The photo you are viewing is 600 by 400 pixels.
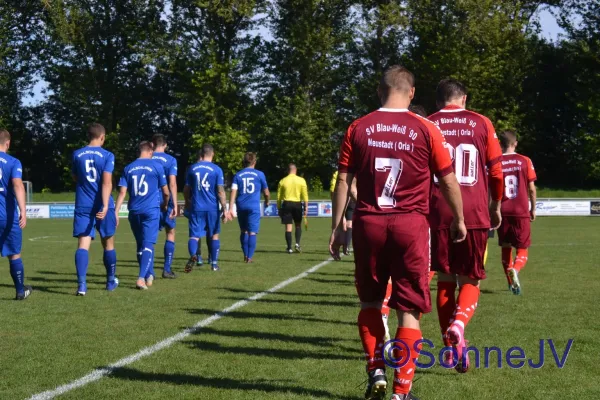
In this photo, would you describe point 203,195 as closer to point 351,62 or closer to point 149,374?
point 149,374

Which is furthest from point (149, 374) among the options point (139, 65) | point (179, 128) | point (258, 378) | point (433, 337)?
point (179, 128)

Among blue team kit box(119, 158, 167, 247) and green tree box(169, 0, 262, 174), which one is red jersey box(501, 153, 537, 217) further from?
green tree box(169, 0, 262, 174)

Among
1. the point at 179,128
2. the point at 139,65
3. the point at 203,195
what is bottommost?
the point at 203,195

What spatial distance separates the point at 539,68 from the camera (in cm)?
5431

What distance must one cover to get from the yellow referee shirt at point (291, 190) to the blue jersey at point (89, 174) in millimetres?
8909

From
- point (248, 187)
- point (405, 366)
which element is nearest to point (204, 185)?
point (248, 187)

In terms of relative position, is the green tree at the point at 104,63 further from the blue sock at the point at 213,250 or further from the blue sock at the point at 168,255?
the blue sock at the point at 168,255

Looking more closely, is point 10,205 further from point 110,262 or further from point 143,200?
point 143,200

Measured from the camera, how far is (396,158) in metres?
5.38

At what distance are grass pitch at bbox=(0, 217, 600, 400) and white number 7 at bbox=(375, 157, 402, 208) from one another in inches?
50.8

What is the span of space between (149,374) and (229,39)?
50872mm

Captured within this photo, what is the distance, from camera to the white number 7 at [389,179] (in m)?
5.39

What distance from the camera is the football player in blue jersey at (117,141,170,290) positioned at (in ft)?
39.6

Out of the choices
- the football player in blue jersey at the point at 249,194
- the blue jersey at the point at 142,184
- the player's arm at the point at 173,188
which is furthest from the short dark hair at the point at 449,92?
the football player in blue jersey at the point at 249,194
